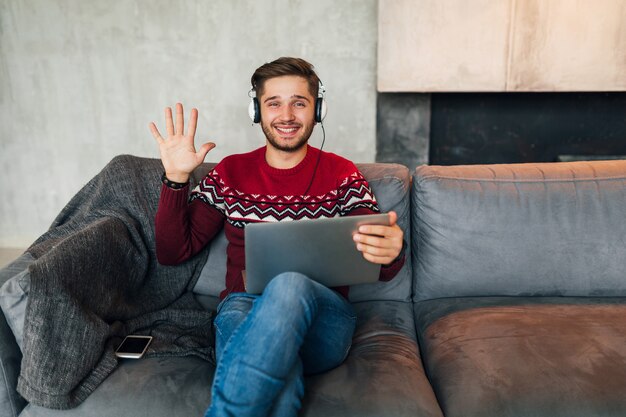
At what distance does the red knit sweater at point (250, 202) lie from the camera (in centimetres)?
149

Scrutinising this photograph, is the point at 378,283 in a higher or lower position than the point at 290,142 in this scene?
lower

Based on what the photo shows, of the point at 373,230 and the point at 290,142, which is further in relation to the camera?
the point at 290,142

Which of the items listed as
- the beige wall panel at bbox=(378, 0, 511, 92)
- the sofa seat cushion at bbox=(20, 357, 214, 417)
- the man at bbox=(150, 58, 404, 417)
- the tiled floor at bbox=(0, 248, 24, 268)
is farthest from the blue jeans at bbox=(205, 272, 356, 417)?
the tiled floor at bbox=(0, 248, 24, 268)

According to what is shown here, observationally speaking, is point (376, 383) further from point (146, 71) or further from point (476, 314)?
point (146, 71)

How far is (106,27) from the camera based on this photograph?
304 cm

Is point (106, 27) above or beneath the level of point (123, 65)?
above

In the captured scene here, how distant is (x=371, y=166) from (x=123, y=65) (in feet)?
6.49

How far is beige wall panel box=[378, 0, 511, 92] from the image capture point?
2.62 metres

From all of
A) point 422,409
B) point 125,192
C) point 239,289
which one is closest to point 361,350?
point 422,409

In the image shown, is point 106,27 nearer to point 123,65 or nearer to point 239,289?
point 123,65

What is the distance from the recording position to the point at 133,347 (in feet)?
4.41

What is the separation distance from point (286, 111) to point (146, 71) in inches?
74.2

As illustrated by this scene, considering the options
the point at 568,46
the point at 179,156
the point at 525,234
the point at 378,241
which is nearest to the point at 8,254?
the point at 179,156

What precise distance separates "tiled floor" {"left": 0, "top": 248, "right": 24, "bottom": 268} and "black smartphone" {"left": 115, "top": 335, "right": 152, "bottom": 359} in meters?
2.12
